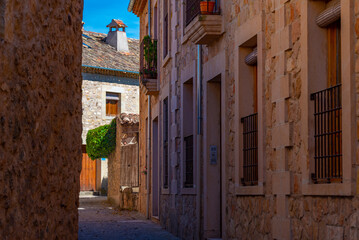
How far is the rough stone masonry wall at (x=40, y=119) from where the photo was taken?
4645mm

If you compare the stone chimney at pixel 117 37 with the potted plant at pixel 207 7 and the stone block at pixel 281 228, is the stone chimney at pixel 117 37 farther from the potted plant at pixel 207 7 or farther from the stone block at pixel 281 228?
the stone block at pixel 281 228

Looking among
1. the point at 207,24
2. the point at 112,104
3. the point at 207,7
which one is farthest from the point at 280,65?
the point at 112,104

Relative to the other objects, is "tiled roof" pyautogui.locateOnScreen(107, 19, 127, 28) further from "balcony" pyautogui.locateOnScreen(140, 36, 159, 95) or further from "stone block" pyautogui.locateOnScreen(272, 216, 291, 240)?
"stone block" pyautogui.locateOnScreen(272, 216, 291, 240)

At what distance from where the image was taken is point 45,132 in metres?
5.82

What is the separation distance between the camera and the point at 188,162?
1240cm

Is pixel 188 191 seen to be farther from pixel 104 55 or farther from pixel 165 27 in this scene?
pixel 104 55

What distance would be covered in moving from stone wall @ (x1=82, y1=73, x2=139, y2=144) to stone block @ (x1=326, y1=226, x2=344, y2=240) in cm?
2770

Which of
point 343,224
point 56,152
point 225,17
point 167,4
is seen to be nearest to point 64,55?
point 56,152

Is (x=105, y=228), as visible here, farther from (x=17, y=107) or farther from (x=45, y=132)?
(x=17, y=107)

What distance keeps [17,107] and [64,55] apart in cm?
183

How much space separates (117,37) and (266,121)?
31250 mm

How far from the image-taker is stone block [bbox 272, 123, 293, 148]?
6.96 meters

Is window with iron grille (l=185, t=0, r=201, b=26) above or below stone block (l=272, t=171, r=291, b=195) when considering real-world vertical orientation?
above

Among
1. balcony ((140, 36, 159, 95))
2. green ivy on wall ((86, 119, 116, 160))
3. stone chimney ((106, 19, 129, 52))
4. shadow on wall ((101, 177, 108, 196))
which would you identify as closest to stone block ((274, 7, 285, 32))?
balcony ((140, 36, 159, 95))
